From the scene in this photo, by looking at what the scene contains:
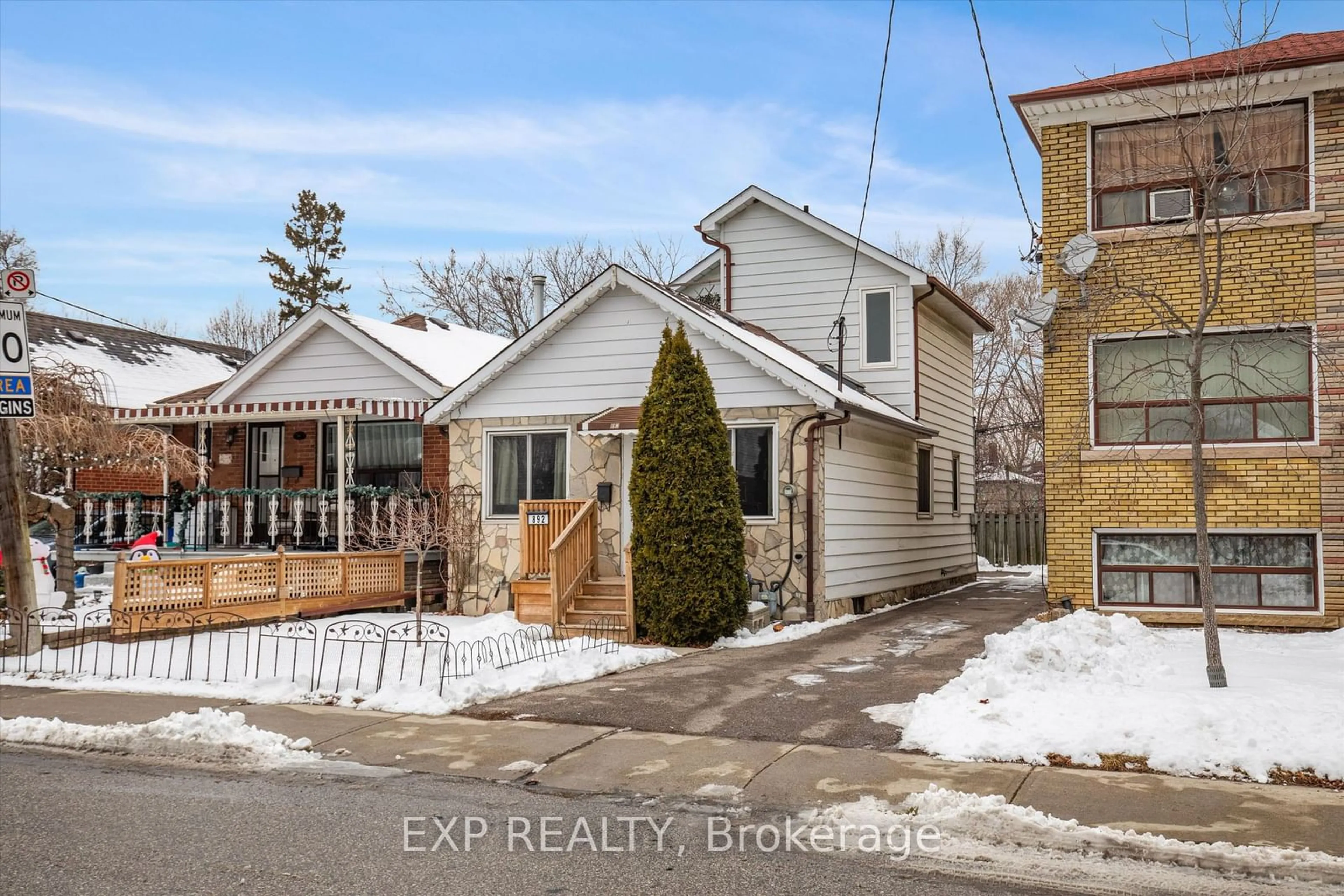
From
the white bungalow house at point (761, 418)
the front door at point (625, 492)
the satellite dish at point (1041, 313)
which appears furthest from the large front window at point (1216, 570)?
the front door at point (625, 492)

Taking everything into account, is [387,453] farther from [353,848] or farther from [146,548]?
[353,848]

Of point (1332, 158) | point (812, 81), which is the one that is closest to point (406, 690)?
point (812, 81)

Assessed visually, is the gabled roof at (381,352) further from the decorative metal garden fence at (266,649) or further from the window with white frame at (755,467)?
the window with white frame at (755,467)

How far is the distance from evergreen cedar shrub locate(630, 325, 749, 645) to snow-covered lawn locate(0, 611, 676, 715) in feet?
2.13

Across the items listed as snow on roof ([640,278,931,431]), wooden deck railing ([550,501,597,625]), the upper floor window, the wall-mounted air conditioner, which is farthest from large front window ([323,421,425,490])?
the wall-mounted air conditioner

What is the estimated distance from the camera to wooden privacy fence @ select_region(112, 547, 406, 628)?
1335 centimetres

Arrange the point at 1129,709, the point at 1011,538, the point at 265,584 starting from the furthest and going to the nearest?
1. the point at 1011,538
2. the point at 265,584
3. the point at 1129,709

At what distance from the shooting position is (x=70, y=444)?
552 inches

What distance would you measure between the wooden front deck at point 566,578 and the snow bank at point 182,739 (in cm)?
526

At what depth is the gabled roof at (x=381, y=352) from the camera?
712 inches

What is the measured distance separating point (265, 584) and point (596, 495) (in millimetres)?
4700

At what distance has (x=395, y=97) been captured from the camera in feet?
62.0

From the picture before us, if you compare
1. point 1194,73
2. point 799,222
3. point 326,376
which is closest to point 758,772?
point 1194,73

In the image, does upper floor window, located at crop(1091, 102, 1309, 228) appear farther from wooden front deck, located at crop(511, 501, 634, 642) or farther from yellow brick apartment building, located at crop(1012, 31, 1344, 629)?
wooden front deck, located at crop(511, 501, 634, 642)
